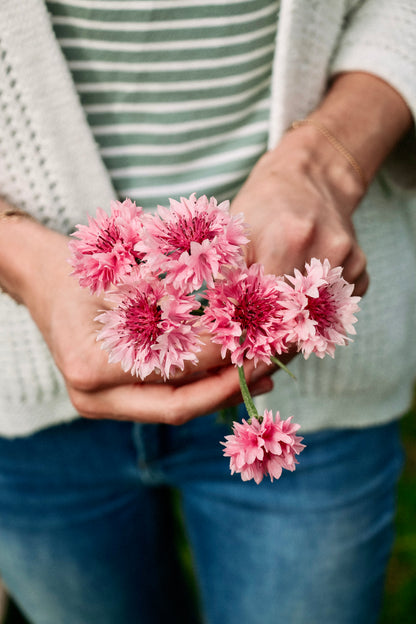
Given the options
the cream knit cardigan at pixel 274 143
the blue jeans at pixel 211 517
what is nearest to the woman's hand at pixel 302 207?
the cream knit cardigan at pixel 274 143

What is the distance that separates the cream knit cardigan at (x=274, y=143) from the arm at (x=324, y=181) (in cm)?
3

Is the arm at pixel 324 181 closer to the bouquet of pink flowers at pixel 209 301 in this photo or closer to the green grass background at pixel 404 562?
the bouquet of pink flowers at pixel 209 301

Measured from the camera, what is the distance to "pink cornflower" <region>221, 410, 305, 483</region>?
473 mm

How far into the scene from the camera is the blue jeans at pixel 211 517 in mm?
904

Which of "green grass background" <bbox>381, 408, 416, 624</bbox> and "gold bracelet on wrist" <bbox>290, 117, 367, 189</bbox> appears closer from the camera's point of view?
"gold bracelet on wrist" <bbox>290, 117, 367, 189</bbox>

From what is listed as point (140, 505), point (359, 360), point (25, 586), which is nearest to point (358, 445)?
point (359, 360)

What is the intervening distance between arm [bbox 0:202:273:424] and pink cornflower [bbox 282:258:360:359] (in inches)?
3.9

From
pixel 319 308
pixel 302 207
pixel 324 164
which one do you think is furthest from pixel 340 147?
pixel 319 308

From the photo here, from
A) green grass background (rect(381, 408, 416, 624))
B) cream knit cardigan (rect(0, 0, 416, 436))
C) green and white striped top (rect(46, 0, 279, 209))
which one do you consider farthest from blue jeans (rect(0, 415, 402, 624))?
green grass background (rect(381, 408, 416, 624))

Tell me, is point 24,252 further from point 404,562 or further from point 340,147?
point 404,562

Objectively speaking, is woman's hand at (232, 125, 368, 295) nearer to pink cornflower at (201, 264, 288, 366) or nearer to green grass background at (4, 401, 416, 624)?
pink cornflower at (201, 264, 288, 366)

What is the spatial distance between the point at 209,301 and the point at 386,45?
0.50 metres

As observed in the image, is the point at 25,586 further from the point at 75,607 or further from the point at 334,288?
the point at 334,288

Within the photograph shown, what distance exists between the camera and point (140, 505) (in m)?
1.03
